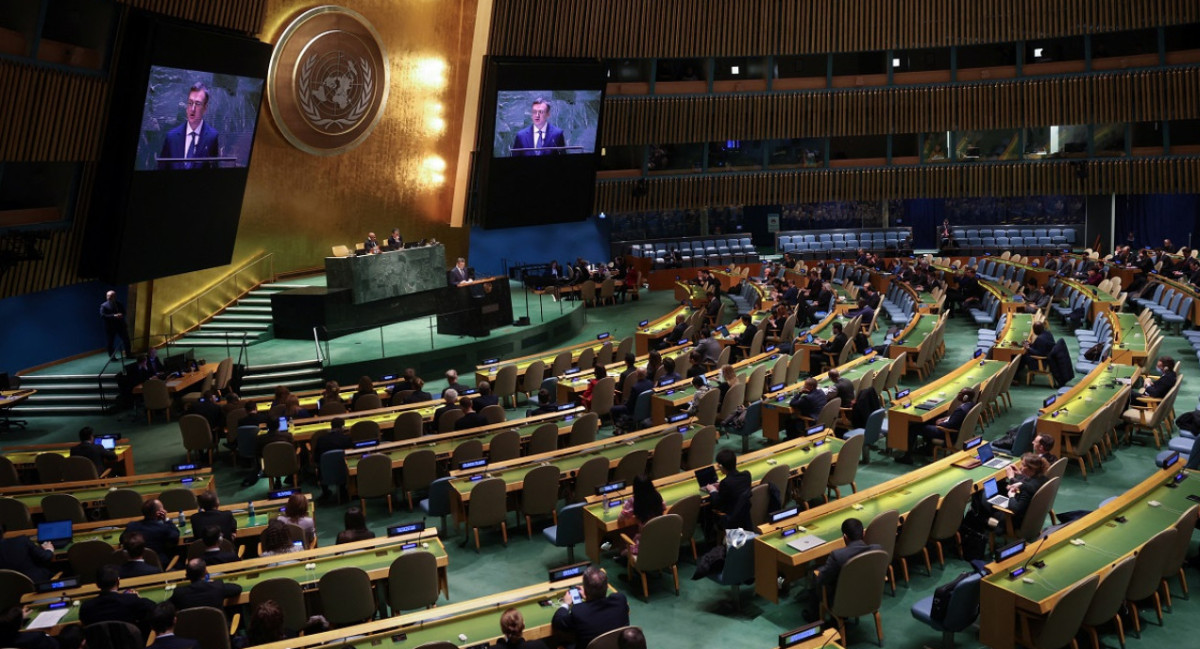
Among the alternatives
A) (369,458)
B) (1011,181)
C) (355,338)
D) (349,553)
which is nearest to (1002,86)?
(1011,181)

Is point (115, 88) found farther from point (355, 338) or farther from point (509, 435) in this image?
point (509, 435)

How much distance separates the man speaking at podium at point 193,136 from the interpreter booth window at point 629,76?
14399mm

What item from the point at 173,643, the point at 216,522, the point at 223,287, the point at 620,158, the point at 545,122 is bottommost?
the point at 173,643

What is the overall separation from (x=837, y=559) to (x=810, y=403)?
15.7 feet

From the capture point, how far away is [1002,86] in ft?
95.6

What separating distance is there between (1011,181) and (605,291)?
43.4 ft

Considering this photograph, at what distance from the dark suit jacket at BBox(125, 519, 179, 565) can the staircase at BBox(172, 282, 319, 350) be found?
35.5ft

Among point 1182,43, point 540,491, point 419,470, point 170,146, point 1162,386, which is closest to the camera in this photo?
point 540,491

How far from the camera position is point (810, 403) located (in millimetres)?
11922

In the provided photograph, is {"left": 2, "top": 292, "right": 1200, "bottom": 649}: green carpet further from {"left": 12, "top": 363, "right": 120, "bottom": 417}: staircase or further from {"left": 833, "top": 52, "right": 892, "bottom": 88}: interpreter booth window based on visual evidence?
{"left": 833, "top": 52, "right": 892, "bottom": 88}: interpreter booth window

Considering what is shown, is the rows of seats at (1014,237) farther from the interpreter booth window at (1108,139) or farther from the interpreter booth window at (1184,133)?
the interpreter booth window at (1184,133)

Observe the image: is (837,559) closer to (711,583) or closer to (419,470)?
(711,583)

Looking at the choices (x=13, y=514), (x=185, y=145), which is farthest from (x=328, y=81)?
(x=13, y=514)

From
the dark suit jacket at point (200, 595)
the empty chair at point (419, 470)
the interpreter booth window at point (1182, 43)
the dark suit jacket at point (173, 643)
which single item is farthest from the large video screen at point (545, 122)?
the dark suit jacket at point (173, 643)
